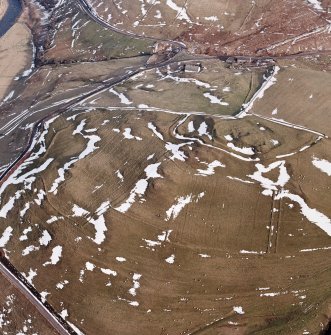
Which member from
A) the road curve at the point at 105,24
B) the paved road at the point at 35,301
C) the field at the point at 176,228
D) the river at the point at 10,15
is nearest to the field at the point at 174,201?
the field at the point at 176,228

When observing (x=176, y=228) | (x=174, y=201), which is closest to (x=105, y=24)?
(x=174, y=201)

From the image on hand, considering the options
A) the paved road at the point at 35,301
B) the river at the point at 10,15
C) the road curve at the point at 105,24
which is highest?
the river at the point at 10,15

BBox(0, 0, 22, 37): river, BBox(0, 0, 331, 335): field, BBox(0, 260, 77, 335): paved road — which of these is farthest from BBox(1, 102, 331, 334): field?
BBox(0, 0, 22, 37): river

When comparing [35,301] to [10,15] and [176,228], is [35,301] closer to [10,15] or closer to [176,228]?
[176,228]

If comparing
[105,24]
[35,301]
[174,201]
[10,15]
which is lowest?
[105,24]

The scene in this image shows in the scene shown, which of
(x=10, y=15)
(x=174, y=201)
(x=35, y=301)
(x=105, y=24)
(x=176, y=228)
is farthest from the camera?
(x=10, y=15)

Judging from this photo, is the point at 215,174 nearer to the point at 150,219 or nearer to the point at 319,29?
the point at 150,219

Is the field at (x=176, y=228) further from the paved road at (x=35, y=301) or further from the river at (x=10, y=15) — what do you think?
the river at (x=10, y=15)
